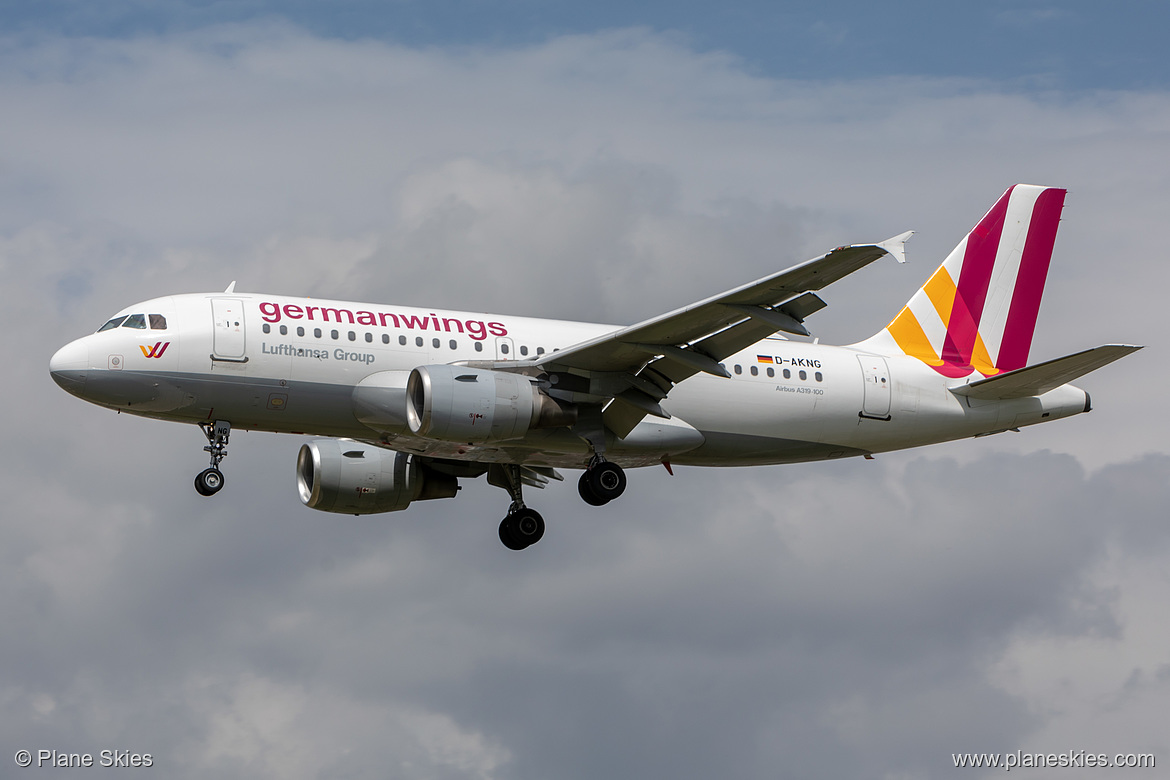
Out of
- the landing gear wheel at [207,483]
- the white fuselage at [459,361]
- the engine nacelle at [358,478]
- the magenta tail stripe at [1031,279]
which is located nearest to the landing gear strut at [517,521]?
the engine nacelle at [358,478]

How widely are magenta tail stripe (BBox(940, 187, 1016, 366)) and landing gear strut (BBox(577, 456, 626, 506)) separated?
35.5 ft

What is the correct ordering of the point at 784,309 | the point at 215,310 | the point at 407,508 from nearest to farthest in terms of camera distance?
1. the point at 784,309
2. the point at 215,310
3. the point at 407,508

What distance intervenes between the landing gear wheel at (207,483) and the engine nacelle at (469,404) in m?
4.53

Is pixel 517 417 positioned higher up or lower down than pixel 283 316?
lower down

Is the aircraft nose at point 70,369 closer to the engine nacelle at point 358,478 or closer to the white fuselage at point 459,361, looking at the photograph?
the white fuselage at point 459,361

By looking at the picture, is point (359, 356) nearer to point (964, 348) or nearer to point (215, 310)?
point (215, 310)

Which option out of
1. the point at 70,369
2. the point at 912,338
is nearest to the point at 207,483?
A: the point at 70,369

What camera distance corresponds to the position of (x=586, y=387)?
34938 millimetres

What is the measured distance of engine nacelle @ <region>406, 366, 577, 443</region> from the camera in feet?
108

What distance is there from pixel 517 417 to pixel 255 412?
5.94 m

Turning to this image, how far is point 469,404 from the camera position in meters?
33.1

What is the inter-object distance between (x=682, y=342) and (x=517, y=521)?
8.66 m

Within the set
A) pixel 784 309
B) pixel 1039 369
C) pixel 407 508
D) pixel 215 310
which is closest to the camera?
pixel 784 309

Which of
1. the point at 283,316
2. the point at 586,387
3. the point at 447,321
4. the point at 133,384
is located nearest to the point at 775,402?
the point at 586,387
